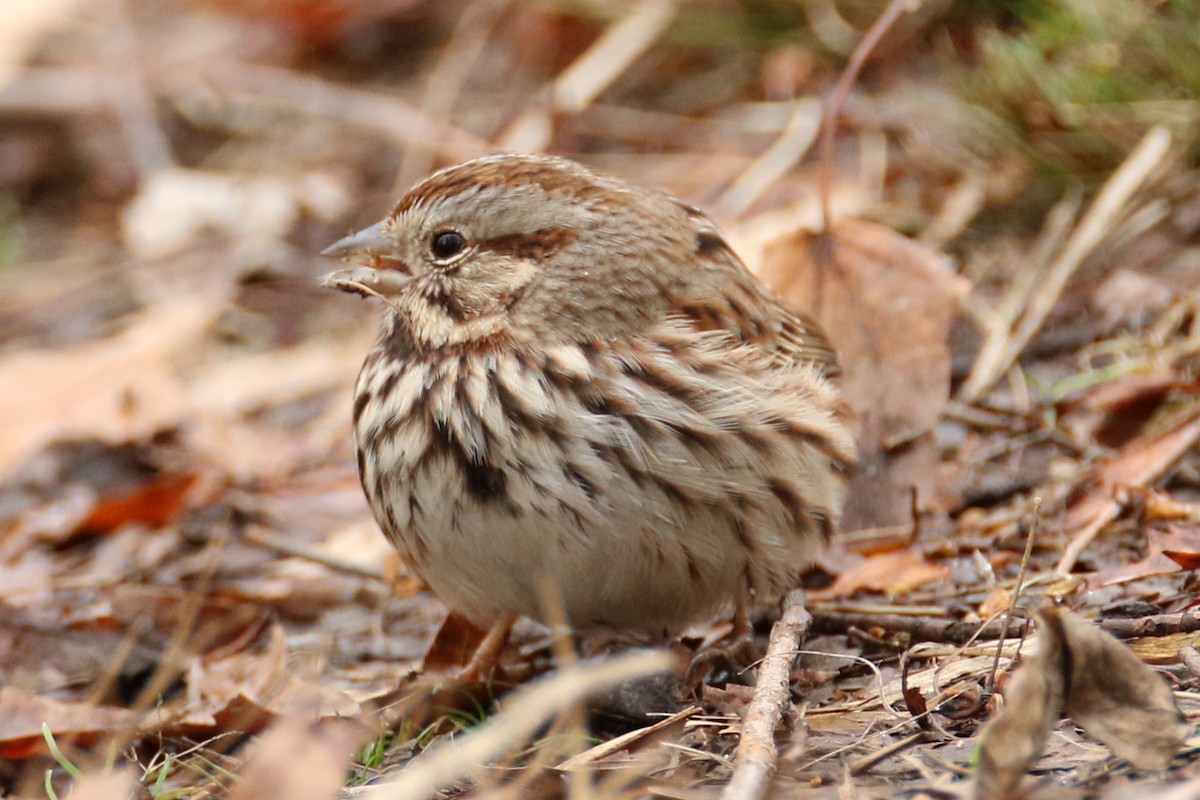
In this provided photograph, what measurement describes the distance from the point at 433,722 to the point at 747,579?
0.77 m

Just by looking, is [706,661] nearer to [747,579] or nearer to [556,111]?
[747,579]

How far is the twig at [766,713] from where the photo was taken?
2.22 m

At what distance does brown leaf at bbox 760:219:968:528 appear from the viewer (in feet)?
13.0

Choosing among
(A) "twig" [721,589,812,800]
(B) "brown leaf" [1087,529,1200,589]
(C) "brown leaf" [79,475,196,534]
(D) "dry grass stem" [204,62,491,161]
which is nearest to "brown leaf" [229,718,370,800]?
(A) "twig" [721,589,812,800]

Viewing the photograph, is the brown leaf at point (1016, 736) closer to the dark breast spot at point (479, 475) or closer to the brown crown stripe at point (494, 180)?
the dark breast spot at point (479, 475)

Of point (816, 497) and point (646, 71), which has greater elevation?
point (646, 71)

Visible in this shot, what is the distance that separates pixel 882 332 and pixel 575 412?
1.40 metres

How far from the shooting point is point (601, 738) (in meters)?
3.03

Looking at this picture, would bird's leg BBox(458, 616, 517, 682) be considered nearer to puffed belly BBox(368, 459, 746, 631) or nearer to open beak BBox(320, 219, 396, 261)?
puffed belly BBox(368, 459, 746, 631)

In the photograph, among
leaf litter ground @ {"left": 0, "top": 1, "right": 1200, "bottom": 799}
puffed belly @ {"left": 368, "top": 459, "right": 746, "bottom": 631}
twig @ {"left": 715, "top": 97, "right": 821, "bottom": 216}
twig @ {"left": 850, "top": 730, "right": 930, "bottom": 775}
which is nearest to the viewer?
twig @ {"left": 850, "top": 730, "right": 930, "bottom": 775}

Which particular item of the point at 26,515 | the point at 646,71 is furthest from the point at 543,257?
the point at 646,71

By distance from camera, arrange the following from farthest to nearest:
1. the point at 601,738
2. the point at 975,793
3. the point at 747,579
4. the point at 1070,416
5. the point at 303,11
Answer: the point at 303,11
the point at 1070,416
the point at 747,579
the point at 601,738
the point at 975,793

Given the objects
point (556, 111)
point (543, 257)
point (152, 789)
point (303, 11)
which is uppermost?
point (303, 11)

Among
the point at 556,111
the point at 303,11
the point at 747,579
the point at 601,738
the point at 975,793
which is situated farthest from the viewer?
the point at 303,11
